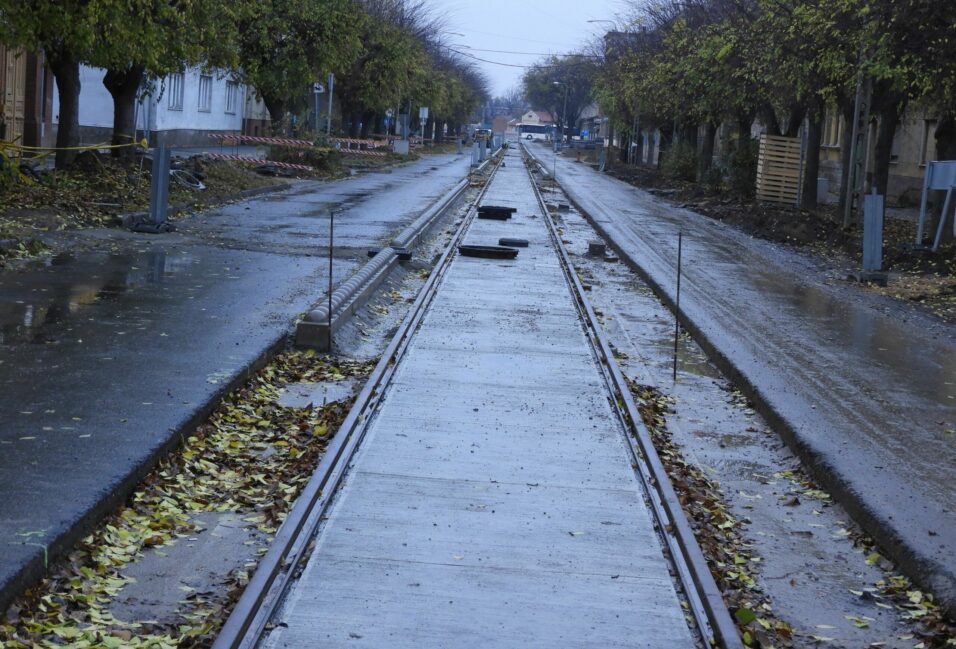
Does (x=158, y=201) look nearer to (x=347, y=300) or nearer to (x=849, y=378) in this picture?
(x=347, y=300)

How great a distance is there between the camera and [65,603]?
5.37 meters

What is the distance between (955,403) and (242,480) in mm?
6349

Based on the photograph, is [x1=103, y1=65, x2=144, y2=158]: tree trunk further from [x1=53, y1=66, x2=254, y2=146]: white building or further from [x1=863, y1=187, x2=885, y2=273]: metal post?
[x1=863, y1=187, x2=885, y2=273]: metal post

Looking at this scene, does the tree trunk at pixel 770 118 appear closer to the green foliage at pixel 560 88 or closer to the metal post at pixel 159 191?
the metal post at pixel 159 191

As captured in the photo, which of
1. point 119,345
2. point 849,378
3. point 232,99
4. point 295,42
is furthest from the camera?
point 232,99

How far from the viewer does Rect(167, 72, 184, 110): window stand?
4956 centimetres

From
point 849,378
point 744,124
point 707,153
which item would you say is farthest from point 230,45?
point 707,153

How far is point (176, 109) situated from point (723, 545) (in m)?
46.8

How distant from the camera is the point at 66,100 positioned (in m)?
24.5

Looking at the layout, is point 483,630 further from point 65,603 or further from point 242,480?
point 242,480

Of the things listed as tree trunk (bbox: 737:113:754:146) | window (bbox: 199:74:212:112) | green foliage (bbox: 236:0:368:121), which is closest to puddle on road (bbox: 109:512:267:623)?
green foliage (bbox: 236:0:368:121)

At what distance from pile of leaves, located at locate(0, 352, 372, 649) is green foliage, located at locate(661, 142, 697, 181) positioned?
151 ft

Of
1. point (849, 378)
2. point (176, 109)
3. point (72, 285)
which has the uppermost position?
point (176, 109)

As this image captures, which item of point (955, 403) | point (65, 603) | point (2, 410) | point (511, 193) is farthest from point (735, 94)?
point (65, 603)
